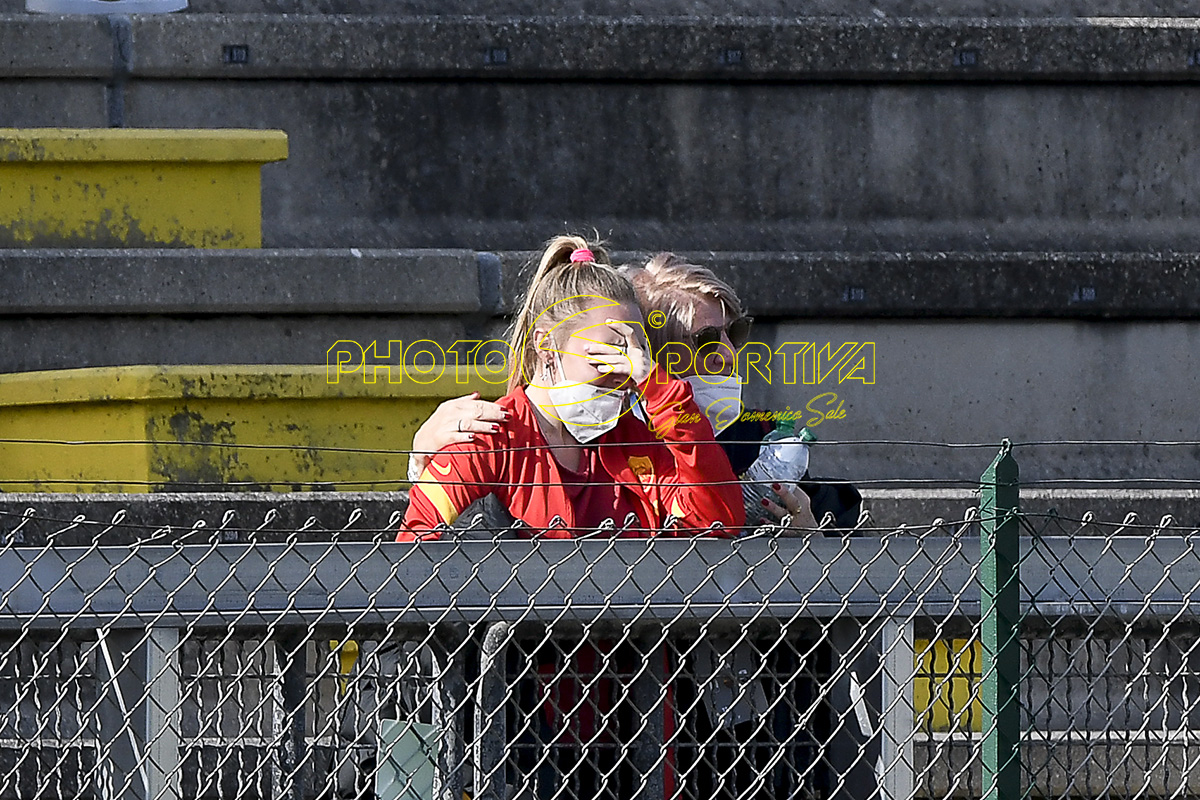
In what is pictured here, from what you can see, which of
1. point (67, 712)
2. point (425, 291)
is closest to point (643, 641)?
point (67, 712)

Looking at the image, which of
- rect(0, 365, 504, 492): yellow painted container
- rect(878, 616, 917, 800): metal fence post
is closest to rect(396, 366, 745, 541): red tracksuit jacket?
rect(878, 616, 917, 800): metal fence post

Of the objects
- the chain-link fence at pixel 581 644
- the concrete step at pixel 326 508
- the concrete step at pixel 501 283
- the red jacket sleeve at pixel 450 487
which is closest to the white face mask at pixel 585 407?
the red jacket sleeve at pixel 450 487

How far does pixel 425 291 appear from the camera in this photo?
18.6 ft

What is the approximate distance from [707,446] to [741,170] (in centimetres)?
344

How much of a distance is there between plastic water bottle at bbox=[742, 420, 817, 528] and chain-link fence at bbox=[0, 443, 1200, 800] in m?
0.43

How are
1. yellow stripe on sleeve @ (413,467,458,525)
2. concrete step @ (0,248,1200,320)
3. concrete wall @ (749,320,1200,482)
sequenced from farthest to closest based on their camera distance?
concrete wall @ (749,320,1200,482), concrete step @ (0,248,1200,320), yellow stripe on sleeve @ (413,467,458,525)

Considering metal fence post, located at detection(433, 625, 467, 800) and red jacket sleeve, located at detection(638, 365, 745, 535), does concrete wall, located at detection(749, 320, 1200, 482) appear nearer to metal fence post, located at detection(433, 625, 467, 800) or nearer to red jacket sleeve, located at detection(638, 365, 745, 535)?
red jacket sleeve, located at detection(638, 365, 745, 535)

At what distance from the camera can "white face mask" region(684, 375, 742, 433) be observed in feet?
11.4

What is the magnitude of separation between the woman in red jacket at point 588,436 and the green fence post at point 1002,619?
66 centimetres

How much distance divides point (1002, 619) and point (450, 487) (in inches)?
42.5

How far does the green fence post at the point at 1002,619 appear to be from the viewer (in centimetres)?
258

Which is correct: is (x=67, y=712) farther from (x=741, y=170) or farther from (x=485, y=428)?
(x=741, y=170)

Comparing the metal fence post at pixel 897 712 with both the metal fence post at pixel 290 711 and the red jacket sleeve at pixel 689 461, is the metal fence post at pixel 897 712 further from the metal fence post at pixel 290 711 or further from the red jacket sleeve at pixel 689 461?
the metal fence post at pixel 290 711

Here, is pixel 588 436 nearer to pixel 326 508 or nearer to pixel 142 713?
pixel 142 713
